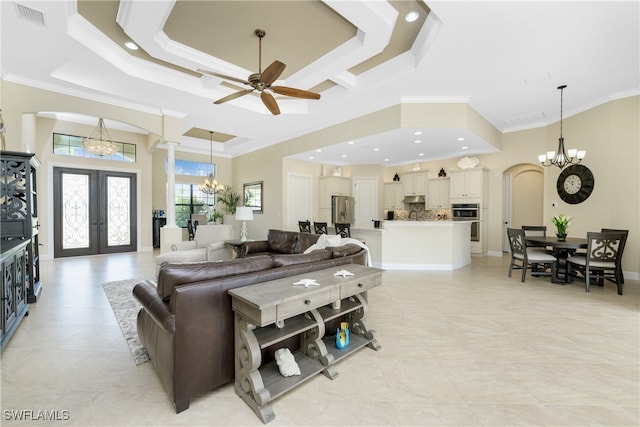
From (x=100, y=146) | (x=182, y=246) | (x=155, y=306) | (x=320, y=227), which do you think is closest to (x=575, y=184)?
(x=320, y=227)

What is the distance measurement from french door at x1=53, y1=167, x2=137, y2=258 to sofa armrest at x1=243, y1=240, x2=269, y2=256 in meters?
4.95

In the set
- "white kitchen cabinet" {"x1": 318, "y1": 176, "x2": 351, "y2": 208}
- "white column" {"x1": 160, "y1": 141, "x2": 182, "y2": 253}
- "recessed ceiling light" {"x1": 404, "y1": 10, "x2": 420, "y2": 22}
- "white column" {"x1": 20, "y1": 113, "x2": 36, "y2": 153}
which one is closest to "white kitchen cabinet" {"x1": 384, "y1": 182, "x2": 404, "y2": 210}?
"white kitchen cabinet" {"x1": 318, "y1": 176, "x2": 351, "y2": 208}

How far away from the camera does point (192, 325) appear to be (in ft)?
5.67

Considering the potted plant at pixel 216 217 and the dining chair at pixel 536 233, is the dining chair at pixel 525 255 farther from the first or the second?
the potted plant at pixel 216 217

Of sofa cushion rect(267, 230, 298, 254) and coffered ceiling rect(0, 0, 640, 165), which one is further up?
coffered ceiling rect(0, 0, 640, 165)

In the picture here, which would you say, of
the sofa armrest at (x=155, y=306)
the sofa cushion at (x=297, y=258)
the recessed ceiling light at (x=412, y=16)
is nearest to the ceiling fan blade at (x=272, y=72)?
the recessed ceiling light at (x=412, y=16)

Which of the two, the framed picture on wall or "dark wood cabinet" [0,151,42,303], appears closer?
"dark wood cabinet" [0,151,42,303]

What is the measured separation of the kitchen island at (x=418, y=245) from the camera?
19.0 feet

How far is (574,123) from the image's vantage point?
225 inches

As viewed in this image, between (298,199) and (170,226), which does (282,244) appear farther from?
(298,199)

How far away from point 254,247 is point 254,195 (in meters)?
4.01

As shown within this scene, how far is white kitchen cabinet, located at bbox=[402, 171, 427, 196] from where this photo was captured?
27.8ft

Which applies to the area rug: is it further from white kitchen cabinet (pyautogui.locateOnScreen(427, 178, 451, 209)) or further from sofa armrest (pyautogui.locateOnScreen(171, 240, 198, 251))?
white kitchen cabinet (pyautogui.locateOnScreen(427, 178, 451, 209))

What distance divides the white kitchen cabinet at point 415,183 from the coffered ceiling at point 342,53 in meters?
2.66
